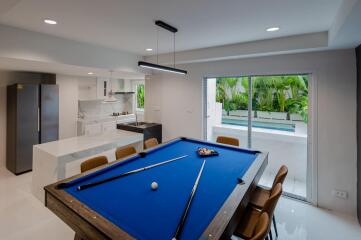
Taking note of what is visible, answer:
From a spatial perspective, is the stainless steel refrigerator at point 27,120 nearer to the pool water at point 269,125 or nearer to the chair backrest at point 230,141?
the chair backrest at point 230,141

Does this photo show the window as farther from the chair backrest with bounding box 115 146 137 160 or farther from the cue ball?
the cue ball

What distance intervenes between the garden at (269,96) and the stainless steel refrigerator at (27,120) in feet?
13.7

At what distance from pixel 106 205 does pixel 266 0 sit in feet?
8.09

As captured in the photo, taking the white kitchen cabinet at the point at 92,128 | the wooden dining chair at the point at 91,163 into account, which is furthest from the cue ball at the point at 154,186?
the white kitchen cabinet at the point at 92,128

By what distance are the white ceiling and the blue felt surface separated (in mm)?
1775

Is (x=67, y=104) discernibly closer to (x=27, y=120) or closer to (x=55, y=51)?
(x=27, y=120)

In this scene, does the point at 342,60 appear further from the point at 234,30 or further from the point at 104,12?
the point at 104,12

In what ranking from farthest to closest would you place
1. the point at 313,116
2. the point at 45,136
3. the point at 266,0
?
the point at 45,136 < the point at 313,116 < the point at 266,0

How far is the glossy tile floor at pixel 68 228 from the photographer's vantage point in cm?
263

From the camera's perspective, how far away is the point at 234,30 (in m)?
3.02

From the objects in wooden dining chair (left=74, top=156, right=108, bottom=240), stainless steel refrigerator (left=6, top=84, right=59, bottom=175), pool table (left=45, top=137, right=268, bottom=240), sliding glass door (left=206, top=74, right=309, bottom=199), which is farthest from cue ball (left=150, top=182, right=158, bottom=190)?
stainless steel refrigerator (left=6, top=84, right=59, bottom=175)

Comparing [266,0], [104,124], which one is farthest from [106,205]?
[104,124]

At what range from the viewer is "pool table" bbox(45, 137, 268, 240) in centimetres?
132

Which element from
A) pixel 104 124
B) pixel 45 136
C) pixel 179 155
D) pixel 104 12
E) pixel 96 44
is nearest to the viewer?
pixel 104 12
